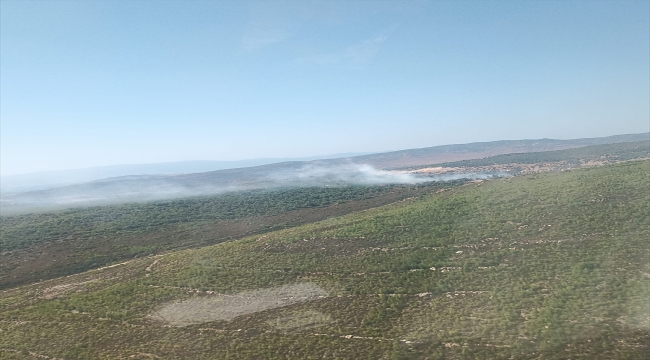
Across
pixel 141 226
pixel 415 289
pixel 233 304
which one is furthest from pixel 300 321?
pixel 141 226

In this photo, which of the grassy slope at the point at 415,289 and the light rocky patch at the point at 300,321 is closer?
the grassy slope at the point at 415,289

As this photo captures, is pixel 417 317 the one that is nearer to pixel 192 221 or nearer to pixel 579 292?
pixel 579 292

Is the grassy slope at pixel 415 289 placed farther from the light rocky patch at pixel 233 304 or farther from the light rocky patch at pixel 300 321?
the light rocky patch at pixel 233 304

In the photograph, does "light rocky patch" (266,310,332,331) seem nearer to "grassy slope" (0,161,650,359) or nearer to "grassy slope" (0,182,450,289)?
"grassy slope" (0,161,650,359)

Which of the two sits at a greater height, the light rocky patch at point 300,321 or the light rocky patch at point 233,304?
the light rocky patch at point 233,304

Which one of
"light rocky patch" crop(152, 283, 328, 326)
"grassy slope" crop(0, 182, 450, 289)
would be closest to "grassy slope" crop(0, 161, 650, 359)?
"light rocky patch" crop(152, 283, 328, 326)

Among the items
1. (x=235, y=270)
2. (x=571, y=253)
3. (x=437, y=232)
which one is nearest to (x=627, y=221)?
(x=571, y=253)

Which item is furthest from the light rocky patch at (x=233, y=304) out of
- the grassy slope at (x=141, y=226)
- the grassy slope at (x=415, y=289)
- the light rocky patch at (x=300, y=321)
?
the grassy slope at (x=141, y=226)
